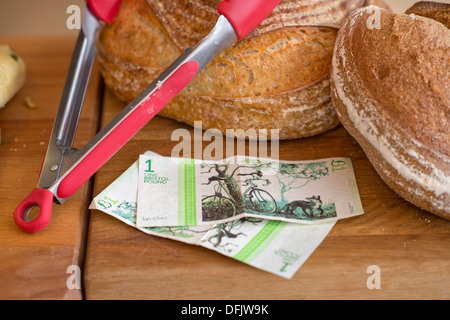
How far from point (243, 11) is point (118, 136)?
324 millimetres

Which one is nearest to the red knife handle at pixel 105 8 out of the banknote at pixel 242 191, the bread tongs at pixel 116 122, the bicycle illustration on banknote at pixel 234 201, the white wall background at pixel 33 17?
the bread tongs at pixel 116 122

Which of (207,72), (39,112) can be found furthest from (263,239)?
(39,112)

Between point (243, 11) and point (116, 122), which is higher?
point (243, 11)

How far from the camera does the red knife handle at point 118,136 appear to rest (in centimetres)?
90

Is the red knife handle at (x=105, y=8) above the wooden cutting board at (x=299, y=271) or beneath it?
above

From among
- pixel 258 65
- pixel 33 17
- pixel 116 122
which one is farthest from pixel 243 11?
pixel 33 17

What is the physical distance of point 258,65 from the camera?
1014mm

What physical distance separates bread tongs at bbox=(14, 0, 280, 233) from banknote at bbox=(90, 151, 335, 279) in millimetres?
76

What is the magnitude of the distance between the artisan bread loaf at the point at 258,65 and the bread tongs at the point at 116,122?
0.06 metres

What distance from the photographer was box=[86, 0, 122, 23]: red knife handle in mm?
1120

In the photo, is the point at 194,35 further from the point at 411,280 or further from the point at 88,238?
the point at 411,280

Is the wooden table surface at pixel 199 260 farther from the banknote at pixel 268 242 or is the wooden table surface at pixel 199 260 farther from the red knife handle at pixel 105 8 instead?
the red knife handle at pixel 105 8

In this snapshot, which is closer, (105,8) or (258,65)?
(258,65)

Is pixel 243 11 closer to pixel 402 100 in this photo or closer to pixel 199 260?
pixel 402 100
